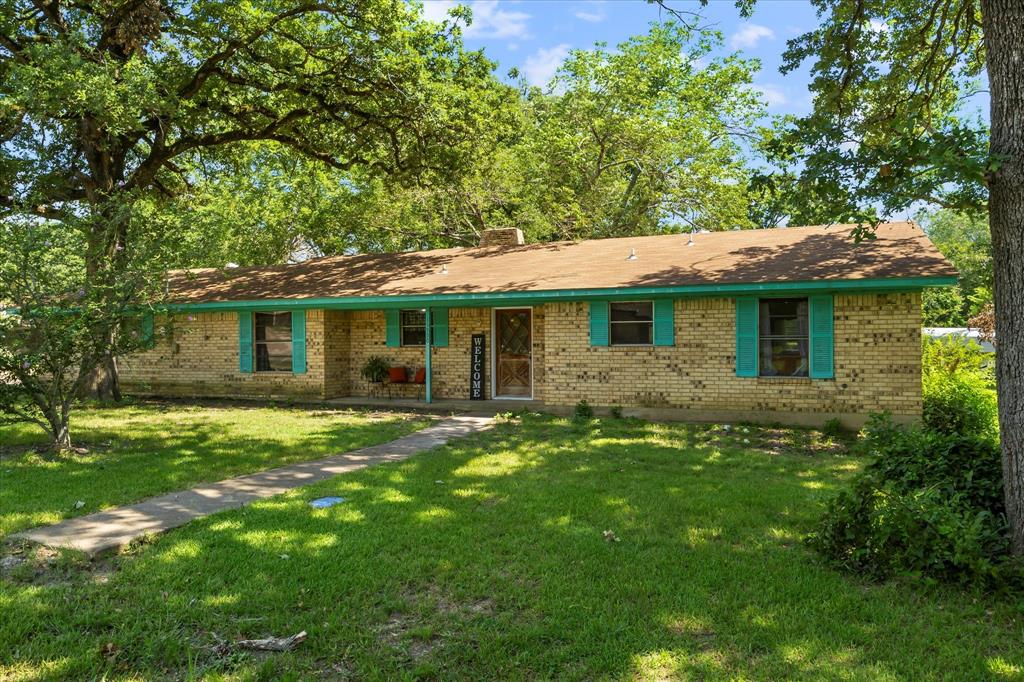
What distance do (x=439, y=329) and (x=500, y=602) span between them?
11429 millimetres

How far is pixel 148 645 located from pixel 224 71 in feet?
45.8

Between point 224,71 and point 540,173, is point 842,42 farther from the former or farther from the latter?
point 540,173

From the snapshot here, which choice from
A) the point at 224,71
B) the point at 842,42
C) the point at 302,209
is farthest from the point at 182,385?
the point at 842,42

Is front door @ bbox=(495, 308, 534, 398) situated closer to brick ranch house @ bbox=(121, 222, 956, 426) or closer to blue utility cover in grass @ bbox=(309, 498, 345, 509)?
brick ranch house @ bbox=(121, 222, 956, 426)

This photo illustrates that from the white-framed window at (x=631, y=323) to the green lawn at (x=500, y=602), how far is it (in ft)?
21.3

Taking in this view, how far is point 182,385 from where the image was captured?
17.1 metres

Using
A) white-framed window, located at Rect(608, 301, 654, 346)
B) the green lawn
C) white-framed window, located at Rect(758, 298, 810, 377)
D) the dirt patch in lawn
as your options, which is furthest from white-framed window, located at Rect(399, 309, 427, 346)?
the dirt patch in lawn

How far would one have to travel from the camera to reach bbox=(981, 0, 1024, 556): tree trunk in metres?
4.29

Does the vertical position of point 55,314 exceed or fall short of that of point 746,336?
it exceeds it

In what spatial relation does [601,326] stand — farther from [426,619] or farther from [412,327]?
[426,619]

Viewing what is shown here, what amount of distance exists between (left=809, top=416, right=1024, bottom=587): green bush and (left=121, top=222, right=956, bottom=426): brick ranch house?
18.8 feet

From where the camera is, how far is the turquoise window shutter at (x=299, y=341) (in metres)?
15.7

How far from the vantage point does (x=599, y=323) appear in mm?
12930

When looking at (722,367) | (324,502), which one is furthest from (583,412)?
(324,502)
